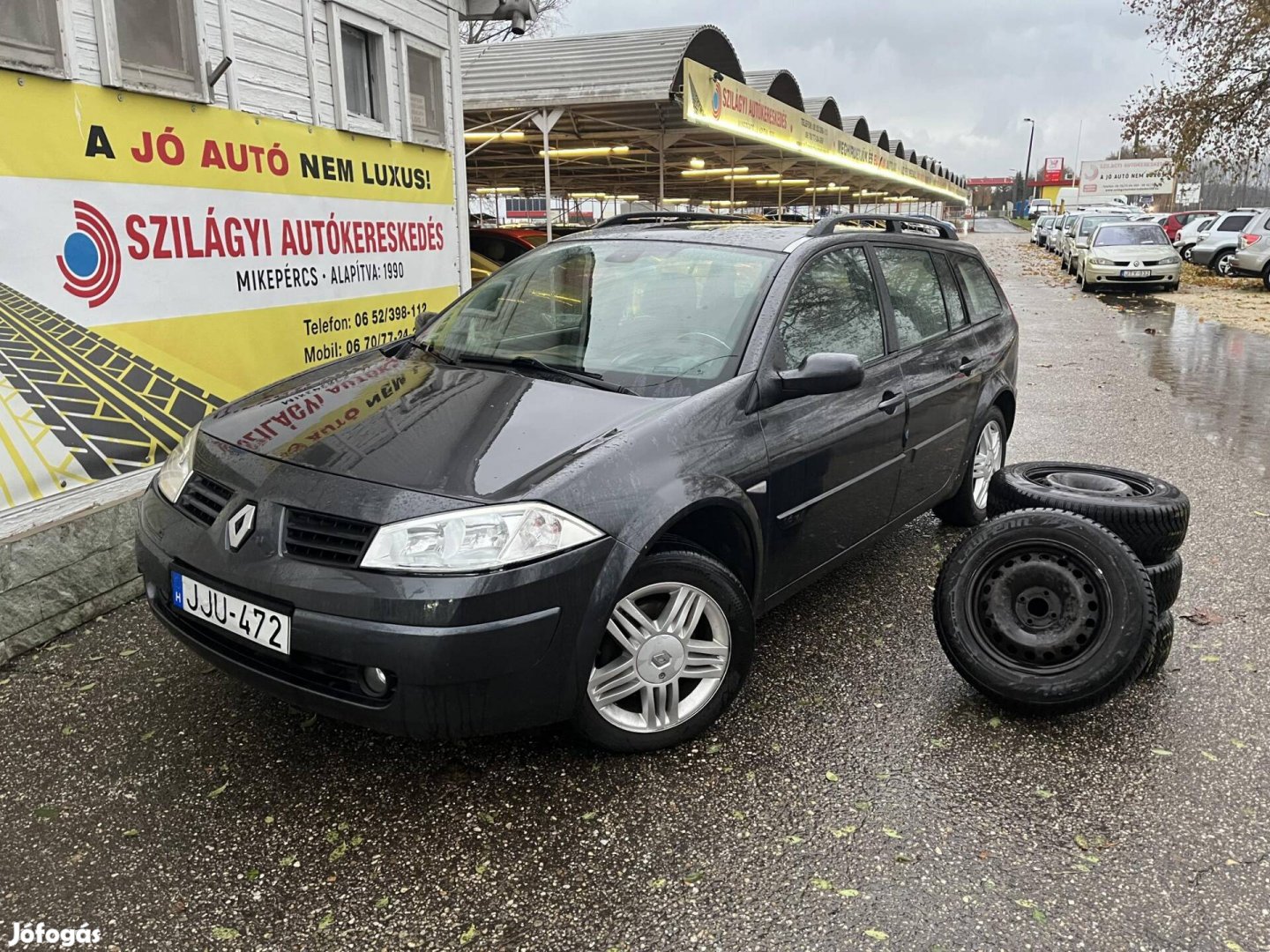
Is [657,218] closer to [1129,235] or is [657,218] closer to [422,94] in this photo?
[422,94]

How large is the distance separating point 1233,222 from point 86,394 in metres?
30.3

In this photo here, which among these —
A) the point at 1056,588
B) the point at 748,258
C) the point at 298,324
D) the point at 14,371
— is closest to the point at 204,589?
the point at 14,371

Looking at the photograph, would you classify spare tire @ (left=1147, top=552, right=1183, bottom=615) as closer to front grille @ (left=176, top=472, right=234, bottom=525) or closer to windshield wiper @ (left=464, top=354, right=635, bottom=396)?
windshield wiper @ (left=464, top=354, right=635, bottom=396)

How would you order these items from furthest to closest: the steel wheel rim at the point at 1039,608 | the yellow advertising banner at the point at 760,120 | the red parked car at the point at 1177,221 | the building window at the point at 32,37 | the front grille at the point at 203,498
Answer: the red parked car at the point at 1177,221 → the yellow advertising banner at the point at 760,120 → the building window at the point at 32,37 → the steel wheel rim at the point at 1039,608 → the front grille at the point at 203,498

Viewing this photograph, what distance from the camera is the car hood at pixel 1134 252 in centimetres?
2067

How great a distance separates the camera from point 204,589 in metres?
2.75

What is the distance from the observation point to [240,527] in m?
2.72

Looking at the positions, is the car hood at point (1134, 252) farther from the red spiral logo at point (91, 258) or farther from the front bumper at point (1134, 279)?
the red spiral logo at point (91, 258)

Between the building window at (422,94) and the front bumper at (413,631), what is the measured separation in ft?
15.1

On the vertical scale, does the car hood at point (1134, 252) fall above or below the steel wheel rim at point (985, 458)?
above

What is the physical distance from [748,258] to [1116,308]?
17450 mm

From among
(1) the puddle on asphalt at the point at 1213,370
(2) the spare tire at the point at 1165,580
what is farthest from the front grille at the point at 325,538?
(1) the puddle on asphalt at the point at 1213,370

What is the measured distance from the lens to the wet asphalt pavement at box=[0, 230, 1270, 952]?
93.0 inches

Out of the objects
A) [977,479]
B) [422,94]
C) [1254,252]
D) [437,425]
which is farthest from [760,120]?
[1254,252]
